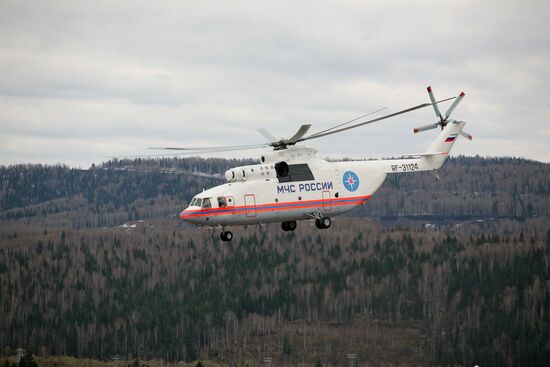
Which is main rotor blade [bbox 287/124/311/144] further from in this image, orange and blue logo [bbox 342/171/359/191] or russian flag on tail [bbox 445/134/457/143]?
russian flag on tail [bbox 445/134/457/143]

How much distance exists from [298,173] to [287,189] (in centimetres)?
192

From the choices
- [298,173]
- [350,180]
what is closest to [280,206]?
[298,173]

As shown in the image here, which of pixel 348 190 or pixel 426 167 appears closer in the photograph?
pixel 348 190

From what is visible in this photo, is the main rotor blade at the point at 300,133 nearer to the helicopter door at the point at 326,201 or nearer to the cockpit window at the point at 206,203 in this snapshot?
the helicopter door at the point at 326,201

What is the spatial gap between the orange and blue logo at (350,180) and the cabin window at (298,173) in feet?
11.5

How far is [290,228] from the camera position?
87938 mm

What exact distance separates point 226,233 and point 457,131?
27121 millimetres

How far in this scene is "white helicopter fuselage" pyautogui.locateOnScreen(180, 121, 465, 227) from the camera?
81.9 meters

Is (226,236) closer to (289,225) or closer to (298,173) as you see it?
(289,225)

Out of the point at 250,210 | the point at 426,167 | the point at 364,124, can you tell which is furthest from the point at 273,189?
the point at 426,167

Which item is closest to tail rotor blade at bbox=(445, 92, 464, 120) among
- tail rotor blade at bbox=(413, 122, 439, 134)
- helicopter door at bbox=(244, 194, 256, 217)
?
tail rotor blade at bbox=(413, 122, 439, 134)

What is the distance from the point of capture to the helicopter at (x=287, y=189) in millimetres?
81875

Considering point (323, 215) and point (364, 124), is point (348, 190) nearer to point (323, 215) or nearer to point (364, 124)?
point (323, 215)

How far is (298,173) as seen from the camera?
85562mm
